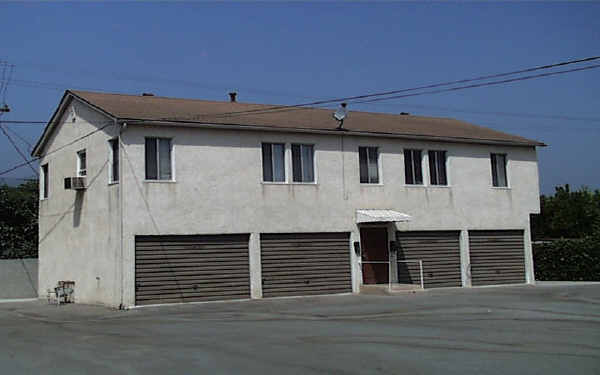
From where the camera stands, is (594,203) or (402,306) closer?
(402,306)

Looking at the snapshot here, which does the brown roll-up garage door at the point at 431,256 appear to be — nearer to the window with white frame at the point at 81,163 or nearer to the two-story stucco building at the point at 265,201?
the two-story stucco building at the point at 265,201

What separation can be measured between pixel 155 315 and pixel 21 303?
889 centimetres

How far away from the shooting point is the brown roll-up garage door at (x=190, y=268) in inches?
818

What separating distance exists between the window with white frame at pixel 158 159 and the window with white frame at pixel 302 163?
4.27 meters

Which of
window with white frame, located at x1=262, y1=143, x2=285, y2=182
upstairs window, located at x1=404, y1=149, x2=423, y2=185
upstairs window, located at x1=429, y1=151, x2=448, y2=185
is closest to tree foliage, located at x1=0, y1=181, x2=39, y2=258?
window with white frame, located at x1=262, y1=143, x2=285, y2=182

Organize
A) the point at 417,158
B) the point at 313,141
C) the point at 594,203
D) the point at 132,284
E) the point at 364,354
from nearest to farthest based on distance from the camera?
the point at 364,354 → the point at 132,284 → the point at 313,141 → the point at 417,158 → the point at 594,203

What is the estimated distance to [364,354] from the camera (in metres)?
10.8

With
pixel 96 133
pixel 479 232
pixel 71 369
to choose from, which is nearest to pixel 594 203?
pixel 479 232

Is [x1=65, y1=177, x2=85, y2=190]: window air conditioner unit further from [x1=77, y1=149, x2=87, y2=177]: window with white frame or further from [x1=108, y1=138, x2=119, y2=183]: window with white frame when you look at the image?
[x1=108, y1=138, x2=119, y2=183]: window with white frame

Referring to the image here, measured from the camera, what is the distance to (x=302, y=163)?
23812 millimetres

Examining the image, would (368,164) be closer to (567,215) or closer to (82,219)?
(82,219)

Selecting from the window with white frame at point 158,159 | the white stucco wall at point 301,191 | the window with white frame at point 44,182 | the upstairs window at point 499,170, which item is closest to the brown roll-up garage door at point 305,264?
the white stucco wall at point 301,191

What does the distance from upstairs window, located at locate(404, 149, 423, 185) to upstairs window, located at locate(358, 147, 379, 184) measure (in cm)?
123

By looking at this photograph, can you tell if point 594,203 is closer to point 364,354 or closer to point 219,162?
point 219,162
